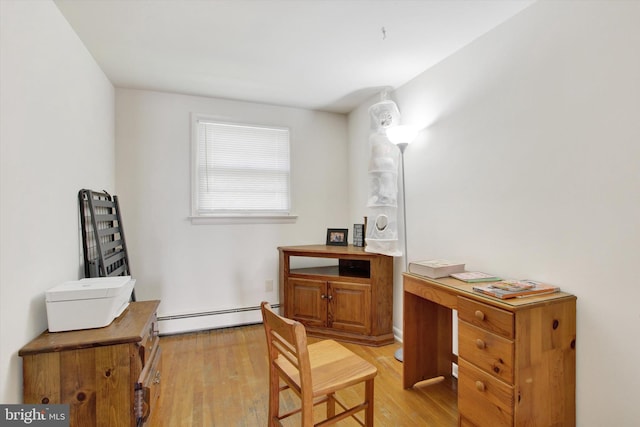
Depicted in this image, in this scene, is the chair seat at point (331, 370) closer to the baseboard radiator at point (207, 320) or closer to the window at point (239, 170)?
the baseboard radiator at point (207, 320)

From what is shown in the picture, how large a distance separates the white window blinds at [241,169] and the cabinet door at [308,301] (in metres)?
0.88

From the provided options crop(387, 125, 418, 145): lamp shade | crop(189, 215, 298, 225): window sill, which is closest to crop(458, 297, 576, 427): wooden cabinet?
crop(387, 125, 418, 145): lamp shade

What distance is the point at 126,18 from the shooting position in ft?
6.07

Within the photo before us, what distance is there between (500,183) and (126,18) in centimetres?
252

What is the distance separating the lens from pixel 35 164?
1478 millimetres

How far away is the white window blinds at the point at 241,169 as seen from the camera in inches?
123

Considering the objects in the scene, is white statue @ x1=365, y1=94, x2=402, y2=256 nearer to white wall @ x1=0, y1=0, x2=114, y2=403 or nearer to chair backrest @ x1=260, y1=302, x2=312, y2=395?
chair backrest @ x1=260, y1=302, x2=312, y2=395

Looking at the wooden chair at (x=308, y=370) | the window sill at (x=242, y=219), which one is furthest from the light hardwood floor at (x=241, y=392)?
the window sill at (x=242, y=219)

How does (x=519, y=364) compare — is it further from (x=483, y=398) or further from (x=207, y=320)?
(x=207, y=320)

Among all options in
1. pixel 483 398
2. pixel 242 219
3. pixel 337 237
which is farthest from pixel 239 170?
pixel 483 398

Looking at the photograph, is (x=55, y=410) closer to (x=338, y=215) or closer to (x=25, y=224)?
(x=25, y=224)

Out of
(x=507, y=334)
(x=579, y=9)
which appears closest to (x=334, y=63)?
(x=579, y=9)

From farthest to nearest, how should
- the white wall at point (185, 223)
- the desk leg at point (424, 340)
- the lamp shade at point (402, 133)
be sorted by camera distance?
1. the white wall at point (185, 223)
2. the lamp shade at point (402, 133)
3. the desk leg at point (424, 340)
